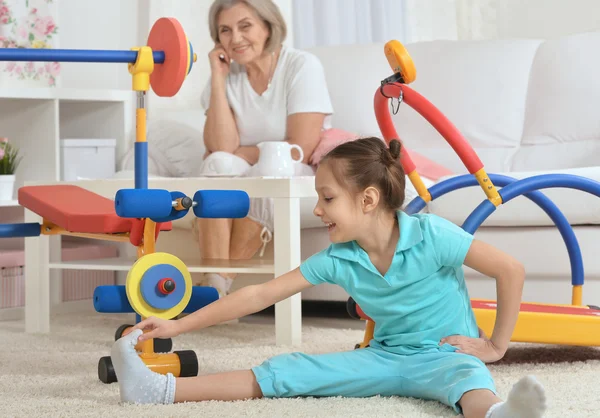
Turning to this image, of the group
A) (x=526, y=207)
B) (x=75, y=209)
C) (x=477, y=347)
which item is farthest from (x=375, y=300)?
(x=526, y=207)

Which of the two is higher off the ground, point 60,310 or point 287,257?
point 287,257

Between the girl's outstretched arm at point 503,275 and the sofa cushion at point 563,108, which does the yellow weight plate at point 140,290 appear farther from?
the sofa cushion at point 563,108

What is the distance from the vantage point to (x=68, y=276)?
334cm

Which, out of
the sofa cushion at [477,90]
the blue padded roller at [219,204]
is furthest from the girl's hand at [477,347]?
the sofa cushion at [477,90]

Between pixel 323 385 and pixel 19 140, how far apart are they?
85.5 inches

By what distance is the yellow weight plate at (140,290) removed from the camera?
167cm

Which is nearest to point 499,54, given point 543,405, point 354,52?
point 354,52

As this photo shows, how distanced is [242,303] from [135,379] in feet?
0.73

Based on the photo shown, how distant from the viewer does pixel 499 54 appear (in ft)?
10.6

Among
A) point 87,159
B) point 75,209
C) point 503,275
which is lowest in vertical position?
point 503,275

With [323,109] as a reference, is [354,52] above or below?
above

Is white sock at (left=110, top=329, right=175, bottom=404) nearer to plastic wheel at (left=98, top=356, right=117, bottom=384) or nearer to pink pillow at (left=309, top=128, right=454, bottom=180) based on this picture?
plastic wheel at (left=98, top=356, right=117, bottom=384)

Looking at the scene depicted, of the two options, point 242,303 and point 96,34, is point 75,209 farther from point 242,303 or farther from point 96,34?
point 96,34

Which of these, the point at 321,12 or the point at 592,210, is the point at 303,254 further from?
the point at 321,12
